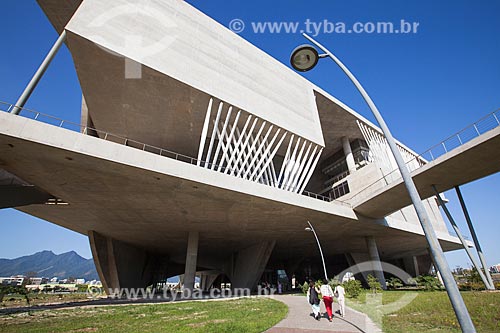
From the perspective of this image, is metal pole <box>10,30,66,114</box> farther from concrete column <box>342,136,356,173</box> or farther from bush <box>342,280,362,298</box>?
concrete column <box>342,136,356,173</box>

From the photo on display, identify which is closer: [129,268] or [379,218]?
[379,218]

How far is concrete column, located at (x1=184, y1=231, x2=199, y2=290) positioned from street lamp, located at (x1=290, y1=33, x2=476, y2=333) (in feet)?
66.0

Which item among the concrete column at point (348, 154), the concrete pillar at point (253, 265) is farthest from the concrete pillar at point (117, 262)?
the concrete column at point (348, 154)

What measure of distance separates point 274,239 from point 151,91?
19.8m

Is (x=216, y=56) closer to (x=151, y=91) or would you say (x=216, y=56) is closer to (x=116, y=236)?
(x=151, y=91)

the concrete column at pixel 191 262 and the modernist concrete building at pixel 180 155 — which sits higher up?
the modernist concrete building at pixel 180 155

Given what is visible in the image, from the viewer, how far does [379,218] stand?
24.7 metres

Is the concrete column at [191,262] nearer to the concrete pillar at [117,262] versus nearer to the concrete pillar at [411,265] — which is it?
the concrete pillar at [117,262]

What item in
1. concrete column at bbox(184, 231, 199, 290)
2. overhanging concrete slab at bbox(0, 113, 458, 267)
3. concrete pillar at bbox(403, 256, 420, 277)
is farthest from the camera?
concrete pillar at bbox(403, 256, 420, 277)

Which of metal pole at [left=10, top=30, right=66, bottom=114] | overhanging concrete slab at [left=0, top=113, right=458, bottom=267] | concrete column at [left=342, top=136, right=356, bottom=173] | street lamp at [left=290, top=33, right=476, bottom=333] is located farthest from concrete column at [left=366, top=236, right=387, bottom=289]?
metal pole at [left=10, top=30, right=66, bottom=114]

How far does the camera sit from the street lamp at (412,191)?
3.58 metres

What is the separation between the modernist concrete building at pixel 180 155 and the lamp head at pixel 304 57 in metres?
9.71

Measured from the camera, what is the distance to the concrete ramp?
15077 millimetres

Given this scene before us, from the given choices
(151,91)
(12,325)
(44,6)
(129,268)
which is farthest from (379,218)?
(44,6)
